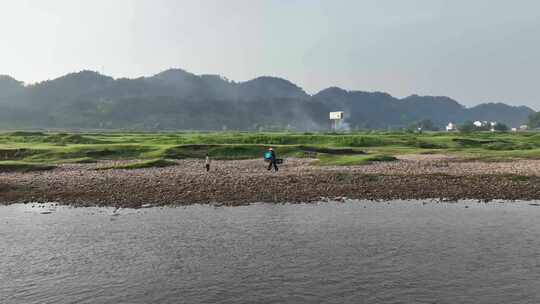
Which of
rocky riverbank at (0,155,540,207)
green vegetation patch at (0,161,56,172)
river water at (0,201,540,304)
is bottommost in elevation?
A: river water at (0,201,540,304)

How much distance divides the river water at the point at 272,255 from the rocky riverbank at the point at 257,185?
4740 mm

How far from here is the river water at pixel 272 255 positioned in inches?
743

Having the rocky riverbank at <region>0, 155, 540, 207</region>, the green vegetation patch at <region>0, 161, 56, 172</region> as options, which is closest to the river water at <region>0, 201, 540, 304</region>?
the rocky riverbank at <region>0, 155, 540, 207</region>

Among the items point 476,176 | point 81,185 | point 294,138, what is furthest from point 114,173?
point 294,138

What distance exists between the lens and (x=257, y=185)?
45.8 metres

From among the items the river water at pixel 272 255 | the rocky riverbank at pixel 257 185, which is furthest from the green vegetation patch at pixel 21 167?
the river water at pixel 272 255

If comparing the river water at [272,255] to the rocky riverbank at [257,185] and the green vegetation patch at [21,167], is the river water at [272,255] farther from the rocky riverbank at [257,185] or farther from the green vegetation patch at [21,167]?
the green vegetation patch at [21,167]

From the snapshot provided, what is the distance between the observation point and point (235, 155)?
8300 cm

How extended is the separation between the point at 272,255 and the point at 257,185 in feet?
73.1

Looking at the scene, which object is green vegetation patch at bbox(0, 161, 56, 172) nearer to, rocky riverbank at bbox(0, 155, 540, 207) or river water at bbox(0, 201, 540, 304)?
rocky riverbank at bbox(0, 155, 540, 207)

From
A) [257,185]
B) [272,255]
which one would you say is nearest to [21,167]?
[257,185]

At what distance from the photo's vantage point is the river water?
Result: 1888 cm

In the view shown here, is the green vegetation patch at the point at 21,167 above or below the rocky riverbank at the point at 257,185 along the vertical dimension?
above

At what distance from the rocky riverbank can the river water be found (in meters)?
4.74
